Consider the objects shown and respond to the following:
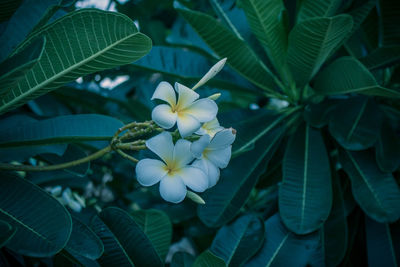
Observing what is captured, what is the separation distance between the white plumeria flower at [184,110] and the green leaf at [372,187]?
2.61 feet

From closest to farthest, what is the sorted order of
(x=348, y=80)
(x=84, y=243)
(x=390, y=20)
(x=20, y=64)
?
1. (x=20, y=64)
2. (x=84, y=243)
3. (x=348, y=80)
4. (x=390, y=20)

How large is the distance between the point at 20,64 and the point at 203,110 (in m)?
0.38

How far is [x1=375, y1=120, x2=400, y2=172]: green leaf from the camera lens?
4.51 ft

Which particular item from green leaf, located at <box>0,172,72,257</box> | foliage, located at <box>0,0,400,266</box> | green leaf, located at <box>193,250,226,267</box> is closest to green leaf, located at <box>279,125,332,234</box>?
foliage, located at <box>0,0,400,266</box>

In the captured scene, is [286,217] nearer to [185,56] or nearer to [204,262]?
[204,262]

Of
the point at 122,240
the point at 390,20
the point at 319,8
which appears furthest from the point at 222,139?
the point at 390,20

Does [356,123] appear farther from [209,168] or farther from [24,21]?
[24,21]

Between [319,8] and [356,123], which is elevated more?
[319,8]

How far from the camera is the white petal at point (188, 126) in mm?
816

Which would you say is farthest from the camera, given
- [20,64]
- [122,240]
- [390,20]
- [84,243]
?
[390,20]

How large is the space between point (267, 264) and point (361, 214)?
1.73 ft

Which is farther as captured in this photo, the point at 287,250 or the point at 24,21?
the point at 287,250

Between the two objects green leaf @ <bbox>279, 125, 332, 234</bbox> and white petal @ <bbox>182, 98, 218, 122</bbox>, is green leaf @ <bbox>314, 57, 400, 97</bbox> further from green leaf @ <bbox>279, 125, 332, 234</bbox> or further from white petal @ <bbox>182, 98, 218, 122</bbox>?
white petal @ <bbox>182, 98, 218, 122</bbox>

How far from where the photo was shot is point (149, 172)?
0.82 m
